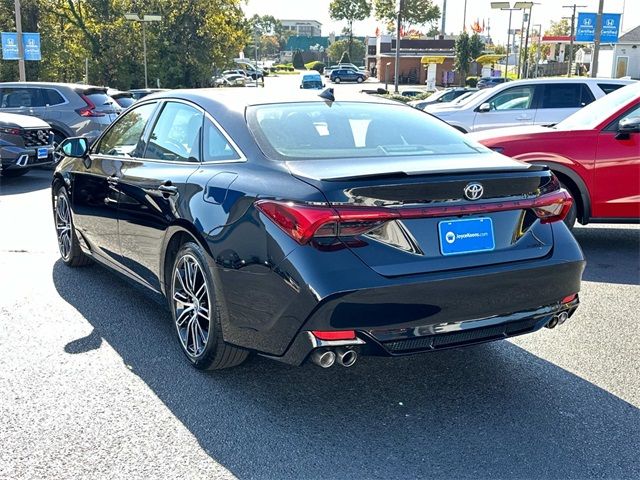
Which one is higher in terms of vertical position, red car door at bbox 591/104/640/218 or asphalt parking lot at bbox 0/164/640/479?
red car door at bbox 591/104/640/218

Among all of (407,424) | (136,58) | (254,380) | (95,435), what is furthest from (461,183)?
(136,58)

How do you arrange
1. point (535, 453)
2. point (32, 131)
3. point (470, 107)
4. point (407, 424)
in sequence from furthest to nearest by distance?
point (470, 107), point (32, 131), point (407, 424), point (535, 453)

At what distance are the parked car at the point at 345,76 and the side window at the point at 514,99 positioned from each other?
65.5m

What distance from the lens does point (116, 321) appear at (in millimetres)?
4945

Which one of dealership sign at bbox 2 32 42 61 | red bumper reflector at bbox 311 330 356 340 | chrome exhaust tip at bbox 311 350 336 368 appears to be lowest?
chrome exhaust tip at bbox 311 350 336 368

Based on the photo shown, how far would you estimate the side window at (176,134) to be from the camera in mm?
4316

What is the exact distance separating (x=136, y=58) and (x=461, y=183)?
144 ft

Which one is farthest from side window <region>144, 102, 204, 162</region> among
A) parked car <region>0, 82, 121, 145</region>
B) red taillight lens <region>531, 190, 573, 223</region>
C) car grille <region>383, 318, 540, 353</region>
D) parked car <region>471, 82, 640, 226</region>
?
parked car <region>0, 82, 121, 145</region>

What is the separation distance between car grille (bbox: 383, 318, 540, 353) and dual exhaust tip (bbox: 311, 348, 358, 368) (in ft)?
0.56

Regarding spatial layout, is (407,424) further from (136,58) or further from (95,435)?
(136,58)

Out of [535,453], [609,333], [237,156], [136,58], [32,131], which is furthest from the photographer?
[136,58]

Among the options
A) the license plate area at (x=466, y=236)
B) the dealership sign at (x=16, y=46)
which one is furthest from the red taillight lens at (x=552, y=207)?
the dealership sign at (x=16, y=46)

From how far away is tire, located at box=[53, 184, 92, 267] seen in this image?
611 cm

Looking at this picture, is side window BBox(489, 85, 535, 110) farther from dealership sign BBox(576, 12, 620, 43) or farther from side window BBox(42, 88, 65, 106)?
dealership sign BBox(576, 12, 620, 43)
